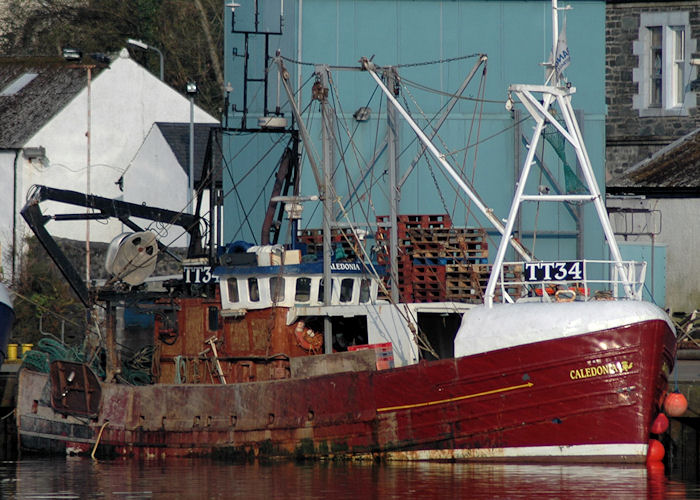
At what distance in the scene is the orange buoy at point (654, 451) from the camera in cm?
2350

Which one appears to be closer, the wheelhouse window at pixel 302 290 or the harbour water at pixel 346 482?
the harbour water at pixel 346 482

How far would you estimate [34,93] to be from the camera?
49.4m

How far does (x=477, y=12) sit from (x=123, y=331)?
11.7 meters

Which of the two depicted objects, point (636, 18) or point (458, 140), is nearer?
point (458, 140)

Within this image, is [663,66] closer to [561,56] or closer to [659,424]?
[561,56]

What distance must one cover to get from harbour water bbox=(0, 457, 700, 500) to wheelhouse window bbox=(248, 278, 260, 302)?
3.14 meters

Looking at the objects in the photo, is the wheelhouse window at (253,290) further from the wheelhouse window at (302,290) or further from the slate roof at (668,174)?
the slate roof at (668,174)

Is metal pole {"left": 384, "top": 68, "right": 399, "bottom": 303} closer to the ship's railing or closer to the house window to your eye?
the ship's railing

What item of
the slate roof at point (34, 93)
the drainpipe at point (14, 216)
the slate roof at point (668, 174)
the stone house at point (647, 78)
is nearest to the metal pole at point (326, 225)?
the slate roof at point (668, 174)

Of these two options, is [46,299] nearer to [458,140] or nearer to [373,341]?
[458,140]

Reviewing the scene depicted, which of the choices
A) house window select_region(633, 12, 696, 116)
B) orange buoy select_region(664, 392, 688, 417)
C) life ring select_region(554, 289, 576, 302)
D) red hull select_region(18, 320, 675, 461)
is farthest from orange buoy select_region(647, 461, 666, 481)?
house window select_region(633, 12, 696, 116)

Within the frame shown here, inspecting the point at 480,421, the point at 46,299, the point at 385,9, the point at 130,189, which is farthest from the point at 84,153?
the point at 480,421

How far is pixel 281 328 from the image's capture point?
2670cm

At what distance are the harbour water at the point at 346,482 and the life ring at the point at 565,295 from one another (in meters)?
2.69
